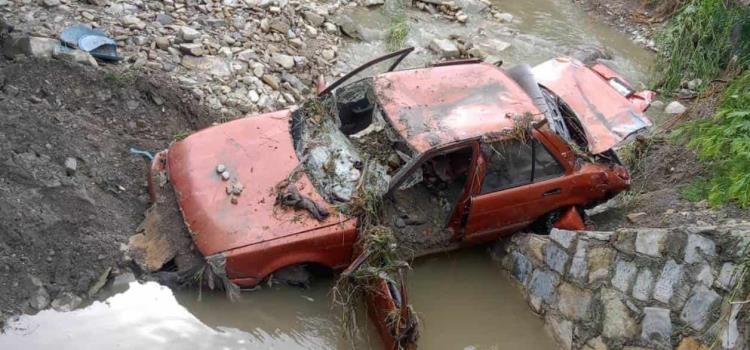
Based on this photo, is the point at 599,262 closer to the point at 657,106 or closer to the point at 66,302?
the point at 66,302

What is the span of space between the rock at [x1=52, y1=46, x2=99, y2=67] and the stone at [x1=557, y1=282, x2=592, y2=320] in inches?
204

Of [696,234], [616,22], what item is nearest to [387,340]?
[696,234]

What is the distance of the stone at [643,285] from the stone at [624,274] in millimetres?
54

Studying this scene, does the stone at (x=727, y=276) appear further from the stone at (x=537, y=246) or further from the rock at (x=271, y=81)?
the rock at (x=271, y=81)

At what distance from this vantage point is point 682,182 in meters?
6.95

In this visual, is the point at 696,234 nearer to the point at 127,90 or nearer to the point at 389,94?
the point at 389,94


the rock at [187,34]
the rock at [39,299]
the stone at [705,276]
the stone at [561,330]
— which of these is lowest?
the stone at [561,330]

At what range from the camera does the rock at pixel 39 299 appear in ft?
17.3

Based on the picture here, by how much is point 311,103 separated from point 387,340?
7.80 feet

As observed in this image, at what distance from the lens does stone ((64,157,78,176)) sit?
6133mm

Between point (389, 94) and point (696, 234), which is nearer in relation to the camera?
point (696, 234)

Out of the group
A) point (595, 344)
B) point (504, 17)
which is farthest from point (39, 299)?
point (504, 17)

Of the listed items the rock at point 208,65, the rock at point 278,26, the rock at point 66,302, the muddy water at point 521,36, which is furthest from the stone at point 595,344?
the rock at point 278,26

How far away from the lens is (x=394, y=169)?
19.5 ft
